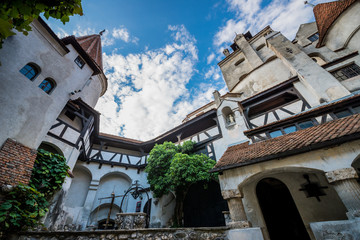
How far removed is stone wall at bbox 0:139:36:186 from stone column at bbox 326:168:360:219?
9728mm

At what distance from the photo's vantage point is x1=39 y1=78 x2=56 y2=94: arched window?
8070 millimetres

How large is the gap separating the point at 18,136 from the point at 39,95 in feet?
7.37

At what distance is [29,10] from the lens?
87.3 inches

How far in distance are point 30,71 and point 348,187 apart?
1290 cm

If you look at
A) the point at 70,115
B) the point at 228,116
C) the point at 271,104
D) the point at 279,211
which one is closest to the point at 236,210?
the point at 279,211

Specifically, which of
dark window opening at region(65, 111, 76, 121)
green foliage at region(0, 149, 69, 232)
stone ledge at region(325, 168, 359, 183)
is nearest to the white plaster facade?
stone ledge at region(325, 168, 359, 183)

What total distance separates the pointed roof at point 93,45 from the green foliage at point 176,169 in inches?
464

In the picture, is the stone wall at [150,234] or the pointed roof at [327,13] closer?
the stone wall at [150,234]

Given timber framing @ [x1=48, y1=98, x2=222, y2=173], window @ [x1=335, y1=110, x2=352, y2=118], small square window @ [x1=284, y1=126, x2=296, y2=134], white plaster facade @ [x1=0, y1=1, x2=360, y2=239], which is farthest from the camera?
timber framing @ [x1=48, y1=98, x2=222, y2=173]

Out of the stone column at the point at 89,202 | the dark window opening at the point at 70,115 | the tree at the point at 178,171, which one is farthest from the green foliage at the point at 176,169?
the dark window opening at the point at 70,115

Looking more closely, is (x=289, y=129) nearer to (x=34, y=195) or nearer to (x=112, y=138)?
(x=34, y=195)

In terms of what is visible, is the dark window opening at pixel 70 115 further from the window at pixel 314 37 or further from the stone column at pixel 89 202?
the window at pixel 314 37

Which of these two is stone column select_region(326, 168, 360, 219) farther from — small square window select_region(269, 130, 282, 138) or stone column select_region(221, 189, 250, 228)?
small square window select_region(269, 130, 282, 138)

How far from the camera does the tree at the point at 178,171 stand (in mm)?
8031
